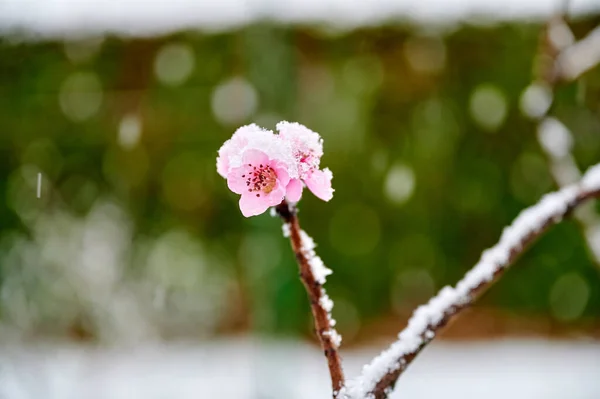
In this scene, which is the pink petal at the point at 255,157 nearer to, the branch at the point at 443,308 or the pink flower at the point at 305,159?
the pink flower at the point at 305,159

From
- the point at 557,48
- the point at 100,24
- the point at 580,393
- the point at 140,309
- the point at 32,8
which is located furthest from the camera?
the point at 100,24

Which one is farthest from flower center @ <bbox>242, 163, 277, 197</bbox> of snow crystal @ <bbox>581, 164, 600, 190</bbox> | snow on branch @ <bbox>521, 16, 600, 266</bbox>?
snow on branch @ <bbox>521, 16, 600, 266</bbox>

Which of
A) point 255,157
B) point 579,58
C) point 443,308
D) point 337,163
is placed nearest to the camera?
point 255,157

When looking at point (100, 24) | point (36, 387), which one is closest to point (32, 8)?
point (100, 24)

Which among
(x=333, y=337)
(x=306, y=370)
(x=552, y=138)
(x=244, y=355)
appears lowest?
(x=333, y=337)

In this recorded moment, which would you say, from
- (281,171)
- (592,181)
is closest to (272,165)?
(281,171)

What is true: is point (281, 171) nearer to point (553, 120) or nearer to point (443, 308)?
point (443, 308)

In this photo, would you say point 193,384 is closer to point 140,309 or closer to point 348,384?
point 140,309
